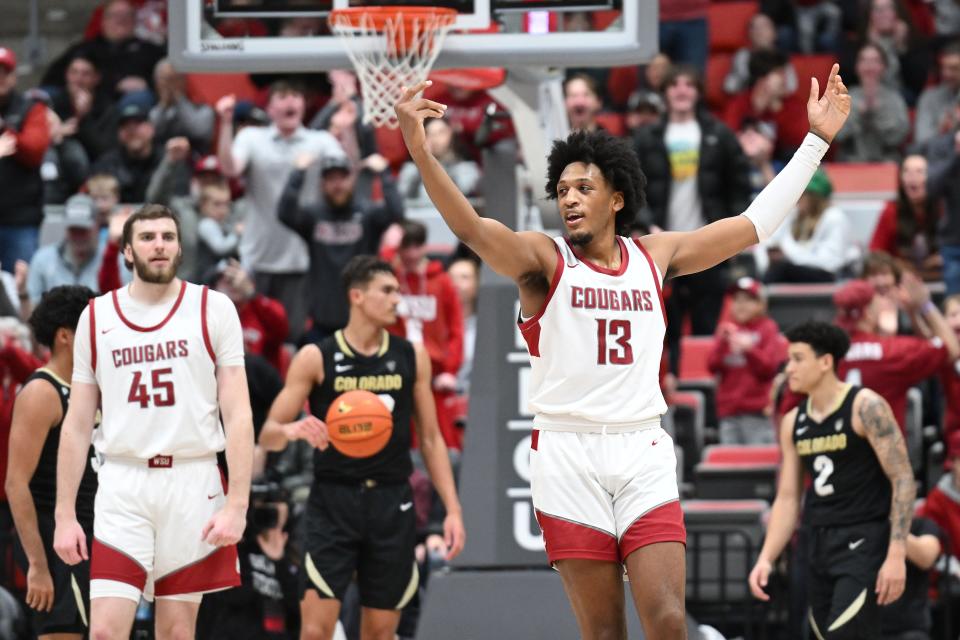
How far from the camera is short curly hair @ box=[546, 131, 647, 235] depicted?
20.2 ft

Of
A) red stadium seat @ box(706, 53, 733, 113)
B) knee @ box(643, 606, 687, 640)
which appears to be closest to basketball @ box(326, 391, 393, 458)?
knee @ box(643, 606, 687, 640)

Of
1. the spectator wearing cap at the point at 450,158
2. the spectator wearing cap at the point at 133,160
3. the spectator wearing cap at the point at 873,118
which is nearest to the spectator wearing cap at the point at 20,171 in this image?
the spectator wearing cap at the point at 133,160

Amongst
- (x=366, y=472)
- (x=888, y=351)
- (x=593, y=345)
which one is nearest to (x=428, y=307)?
(x=888, y=351)

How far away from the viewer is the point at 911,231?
43.9 ft

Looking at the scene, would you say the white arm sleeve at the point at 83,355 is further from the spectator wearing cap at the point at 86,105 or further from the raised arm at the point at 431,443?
the spectator wearing cap at the point at 86,105

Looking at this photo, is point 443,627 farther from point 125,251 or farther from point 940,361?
point 940,361

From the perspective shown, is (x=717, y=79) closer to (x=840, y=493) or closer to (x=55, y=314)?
(x=840, y=493)

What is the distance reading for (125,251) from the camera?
6.88 metres

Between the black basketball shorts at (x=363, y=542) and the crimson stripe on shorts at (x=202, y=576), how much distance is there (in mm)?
1516

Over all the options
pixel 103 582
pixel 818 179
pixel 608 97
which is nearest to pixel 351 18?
pixel 103 582

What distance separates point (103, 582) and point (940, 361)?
596 centimetres

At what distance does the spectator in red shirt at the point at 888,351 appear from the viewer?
34.8 ft

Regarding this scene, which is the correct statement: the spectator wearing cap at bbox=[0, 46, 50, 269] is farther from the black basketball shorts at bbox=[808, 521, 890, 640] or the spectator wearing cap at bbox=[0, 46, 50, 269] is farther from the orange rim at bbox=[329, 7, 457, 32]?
the black basketball shorts at bbox=[808, 521, 890, 640]

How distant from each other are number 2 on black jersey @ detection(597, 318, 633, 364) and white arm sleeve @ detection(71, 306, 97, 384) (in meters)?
2.17
